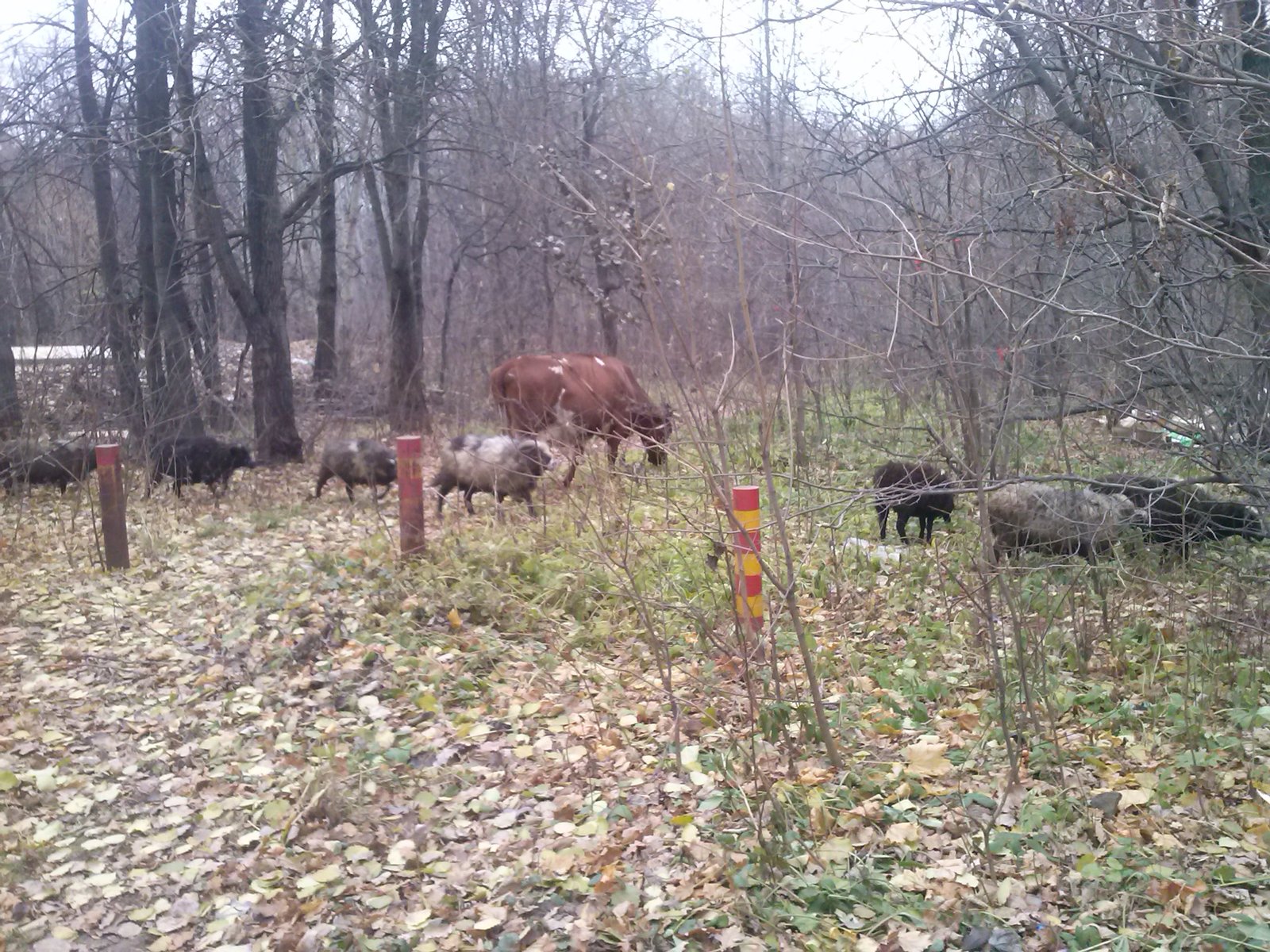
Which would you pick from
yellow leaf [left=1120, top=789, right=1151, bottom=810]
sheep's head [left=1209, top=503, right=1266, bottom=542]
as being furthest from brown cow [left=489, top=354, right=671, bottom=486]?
yellow leaf [left=1120, top=789, right=1151, bottom=810]

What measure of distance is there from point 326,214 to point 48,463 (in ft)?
27.7

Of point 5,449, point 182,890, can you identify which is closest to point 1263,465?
point 182,890

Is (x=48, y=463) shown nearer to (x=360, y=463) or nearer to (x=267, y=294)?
(x=360, y=463)

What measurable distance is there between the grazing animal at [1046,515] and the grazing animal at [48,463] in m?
9.24

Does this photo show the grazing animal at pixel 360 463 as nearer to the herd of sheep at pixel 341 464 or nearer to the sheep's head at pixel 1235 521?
the herd of sheep at pixel 341 464

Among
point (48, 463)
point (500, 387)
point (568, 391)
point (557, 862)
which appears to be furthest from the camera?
point (500, 387)

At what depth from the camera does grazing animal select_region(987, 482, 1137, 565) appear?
26.3 feet

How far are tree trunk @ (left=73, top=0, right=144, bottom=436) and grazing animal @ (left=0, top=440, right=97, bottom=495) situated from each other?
620 millimetres

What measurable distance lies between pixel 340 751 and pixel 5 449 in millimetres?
9393

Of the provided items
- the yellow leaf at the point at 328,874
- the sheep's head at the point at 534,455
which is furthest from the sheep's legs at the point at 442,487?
the yellow leaf at the point at 328,874

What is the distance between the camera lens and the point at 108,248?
52.6 ft

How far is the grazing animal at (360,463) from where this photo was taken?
12.2m

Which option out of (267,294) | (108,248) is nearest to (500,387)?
(267,294)

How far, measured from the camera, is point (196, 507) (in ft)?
39.6
